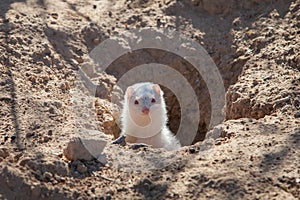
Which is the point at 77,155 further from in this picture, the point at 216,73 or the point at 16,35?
the point at 216,73

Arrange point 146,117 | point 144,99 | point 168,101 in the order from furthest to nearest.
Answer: point 168,101 → point 146,117 → point 144,99

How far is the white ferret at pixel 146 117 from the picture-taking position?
16.5 feet

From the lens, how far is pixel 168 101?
20.1 feet

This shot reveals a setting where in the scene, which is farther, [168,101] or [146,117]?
[168,101]

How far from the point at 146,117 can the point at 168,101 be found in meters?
1.06

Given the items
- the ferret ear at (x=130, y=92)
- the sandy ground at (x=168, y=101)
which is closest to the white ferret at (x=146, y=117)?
the ferret ear at (x=130, y=92)

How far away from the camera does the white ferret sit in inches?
197

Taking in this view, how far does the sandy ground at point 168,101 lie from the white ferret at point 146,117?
0.23 m

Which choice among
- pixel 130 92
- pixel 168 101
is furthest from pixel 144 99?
pixel 168 101

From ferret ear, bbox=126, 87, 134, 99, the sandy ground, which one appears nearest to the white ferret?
ferret ear, bbox=126, 87, 134, 99

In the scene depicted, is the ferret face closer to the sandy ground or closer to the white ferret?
the white ferret

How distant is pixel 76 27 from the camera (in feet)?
18.4

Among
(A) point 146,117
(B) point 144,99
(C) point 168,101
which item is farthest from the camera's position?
(C) point 168,101

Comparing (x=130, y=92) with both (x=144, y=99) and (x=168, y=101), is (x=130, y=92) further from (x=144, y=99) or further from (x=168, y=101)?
(x=168, y=101)
